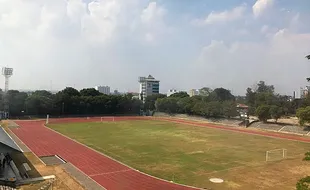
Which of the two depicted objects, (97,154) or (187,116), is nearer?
(97,154)

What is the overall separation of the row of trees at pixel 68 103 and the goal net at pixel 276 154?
156 ft

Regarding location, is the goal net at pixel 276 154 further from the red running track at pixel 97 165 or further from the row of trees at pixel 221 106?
the row of trees at pixel 221 106

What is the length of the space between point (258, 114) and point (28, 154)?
37700mm

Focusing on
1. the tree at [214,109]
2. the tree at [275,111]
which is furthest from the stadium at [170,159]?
the tree at [214,109]

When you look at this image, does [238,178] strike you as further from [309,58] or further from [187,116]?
[187,116]

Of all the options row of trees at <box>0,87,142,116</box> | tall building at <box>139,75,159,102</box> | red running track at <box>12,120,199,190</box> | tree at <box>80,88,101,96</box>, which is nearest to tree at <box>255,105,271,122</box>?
red running track at <box>12,120,199,190</box>

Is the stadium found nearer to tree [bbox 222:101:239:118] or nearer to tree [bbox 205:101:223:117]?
tree [bbox 222:101:239:118]

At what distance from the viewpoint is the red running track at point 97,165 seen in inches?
690

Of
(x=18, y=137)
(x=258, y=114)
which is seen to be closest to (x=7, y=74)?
(x=18, y=137)

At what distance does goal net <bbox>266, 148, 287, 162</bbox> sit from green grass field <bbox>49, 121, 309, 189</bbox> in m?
0.49

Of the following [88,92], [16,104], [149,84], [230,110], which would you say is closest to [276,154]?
[230,110]

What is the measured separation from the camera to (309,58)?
11.9 meters

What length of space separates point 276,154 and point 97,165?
16.8 metres

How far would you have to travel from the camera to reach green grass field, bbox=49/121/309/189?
1981cm
